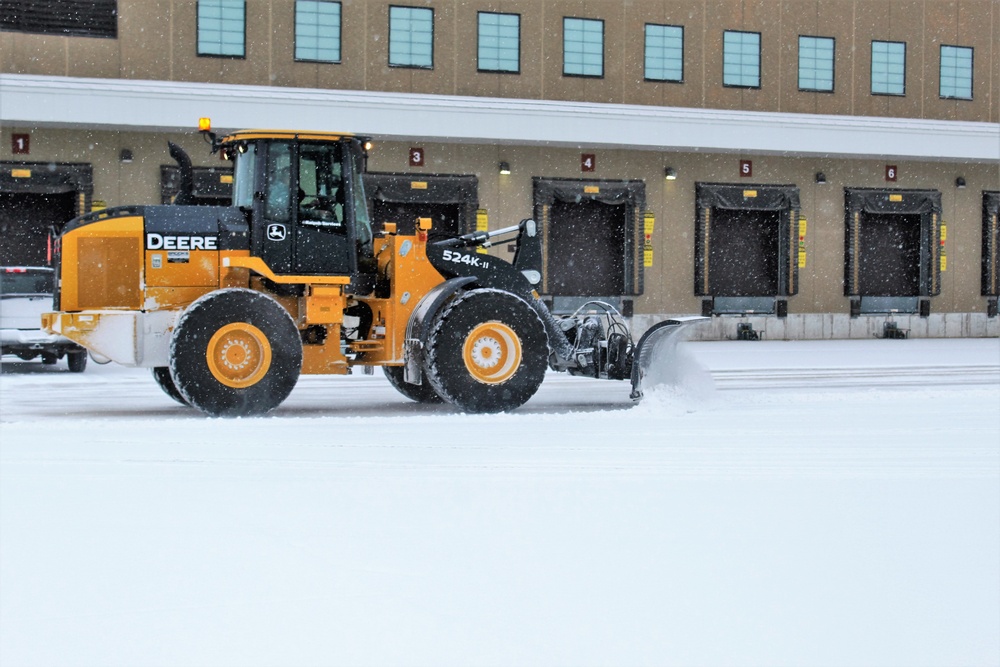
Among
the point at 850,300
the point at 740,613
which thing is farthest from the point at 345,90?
the point at 740,613

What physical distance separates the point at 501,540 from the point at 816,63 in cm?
2072

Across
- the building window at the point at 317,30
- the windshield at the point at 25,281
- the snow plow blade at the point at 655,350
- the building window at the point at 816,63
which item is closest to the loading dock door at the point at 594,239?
the building window at the point at 816,63

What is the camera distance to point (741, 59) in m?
23.7

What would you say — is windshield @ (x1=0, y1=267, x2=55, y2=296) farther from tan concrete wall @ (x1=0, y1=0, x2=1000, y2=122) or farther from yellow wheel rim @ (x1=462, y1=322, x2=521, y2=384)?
yellow wheel rim @ (x1=462, y1=322, x2=521, y2=384)

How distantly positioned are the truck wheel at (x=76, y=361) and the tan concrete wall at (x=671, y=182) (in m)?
5.27

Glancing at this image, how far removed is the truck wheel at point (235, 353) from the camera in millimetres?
9914

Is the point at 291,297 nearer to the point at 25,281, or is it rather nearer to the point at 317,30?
the point at 25,281

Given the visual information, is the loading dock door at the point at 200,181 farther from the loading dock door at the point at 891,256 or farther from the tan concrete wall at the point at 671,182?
the loading dock door at the point at 891,256

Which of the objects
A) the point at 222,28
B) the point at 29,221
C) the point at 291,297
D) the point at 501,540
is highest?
the point at 222,28

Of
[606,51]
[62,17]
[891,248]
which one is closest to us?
[62,17]

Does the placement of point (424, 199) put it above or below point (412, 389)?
above

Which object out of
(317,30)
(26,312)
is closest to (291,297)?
(26,312)

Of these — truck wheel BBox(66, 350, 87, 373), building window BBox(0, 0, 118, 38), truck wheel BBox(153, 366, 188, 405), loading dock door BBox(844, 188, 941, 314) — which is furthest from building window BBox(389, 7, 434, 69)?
truck wheel BBox(153, 366, 188, 405)

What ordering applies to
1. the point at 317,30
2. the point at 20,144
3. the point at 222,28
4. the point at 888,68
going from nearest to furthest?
1. the point at 20,144
2. the point at 222,28
3. the point at 317,30
4. the point at 888,68
